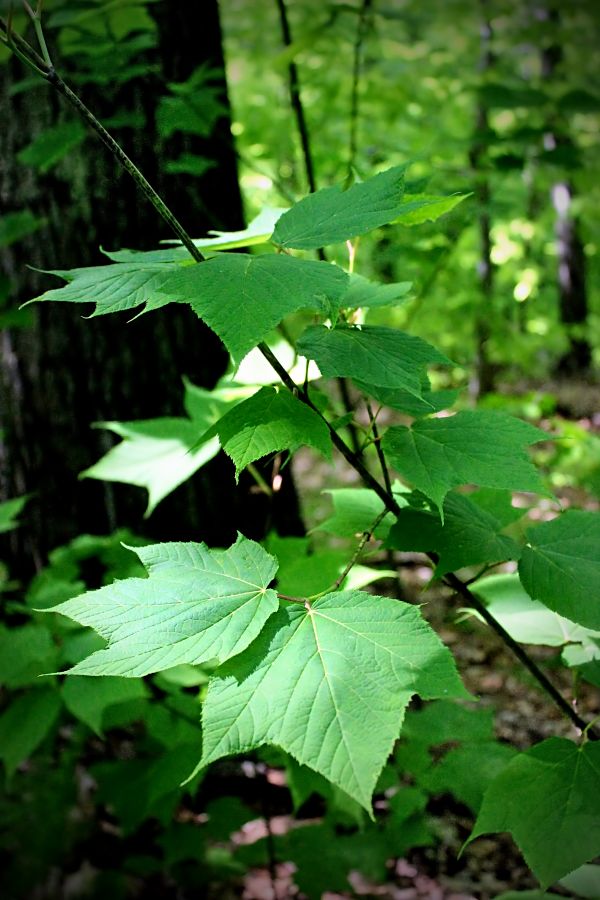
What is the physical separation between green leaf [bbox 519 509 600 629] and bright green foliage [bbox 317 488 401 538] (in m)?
0.24

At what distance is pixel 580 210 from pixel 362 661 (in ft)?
20.5

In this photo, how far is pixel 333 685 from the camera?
70cm

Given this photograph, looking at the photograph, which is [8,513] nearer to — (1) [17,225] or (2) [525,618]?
(1) [17,225]

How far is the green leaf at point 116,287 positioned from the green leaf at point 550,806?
78 cm

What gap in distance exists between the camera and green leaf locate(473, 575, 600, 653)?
3.59 feet

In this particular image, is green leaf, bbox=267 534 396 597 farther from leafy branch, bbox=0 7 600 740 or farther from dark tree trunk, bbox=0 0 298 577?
dark tree trunk, bbox=0 0 298 577

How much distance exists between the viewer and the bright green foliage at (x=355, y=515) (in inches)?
41.8

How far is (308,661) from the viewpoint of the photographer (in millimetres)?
726

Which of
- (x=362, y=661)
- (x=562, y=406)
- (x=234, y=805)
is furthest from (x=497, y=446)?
(x=562, y=406)

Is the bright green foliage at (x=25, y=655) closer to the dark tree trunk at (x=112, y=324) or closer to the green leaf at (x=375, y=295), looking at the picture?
the dark tree trunk at (x=112, y=324)

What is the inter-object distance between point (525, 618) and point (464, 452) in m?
0.45

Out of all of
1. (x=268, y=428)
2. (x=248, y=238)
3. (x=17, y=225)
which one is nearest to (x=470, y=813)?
(x=268, y=428)

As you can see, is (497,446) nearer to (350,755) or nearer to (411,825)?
(350,755)

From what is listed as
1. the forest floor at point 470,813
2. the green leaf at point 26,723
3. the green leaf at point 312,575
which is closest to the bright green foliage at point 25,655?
the green leaf at point 26,723
